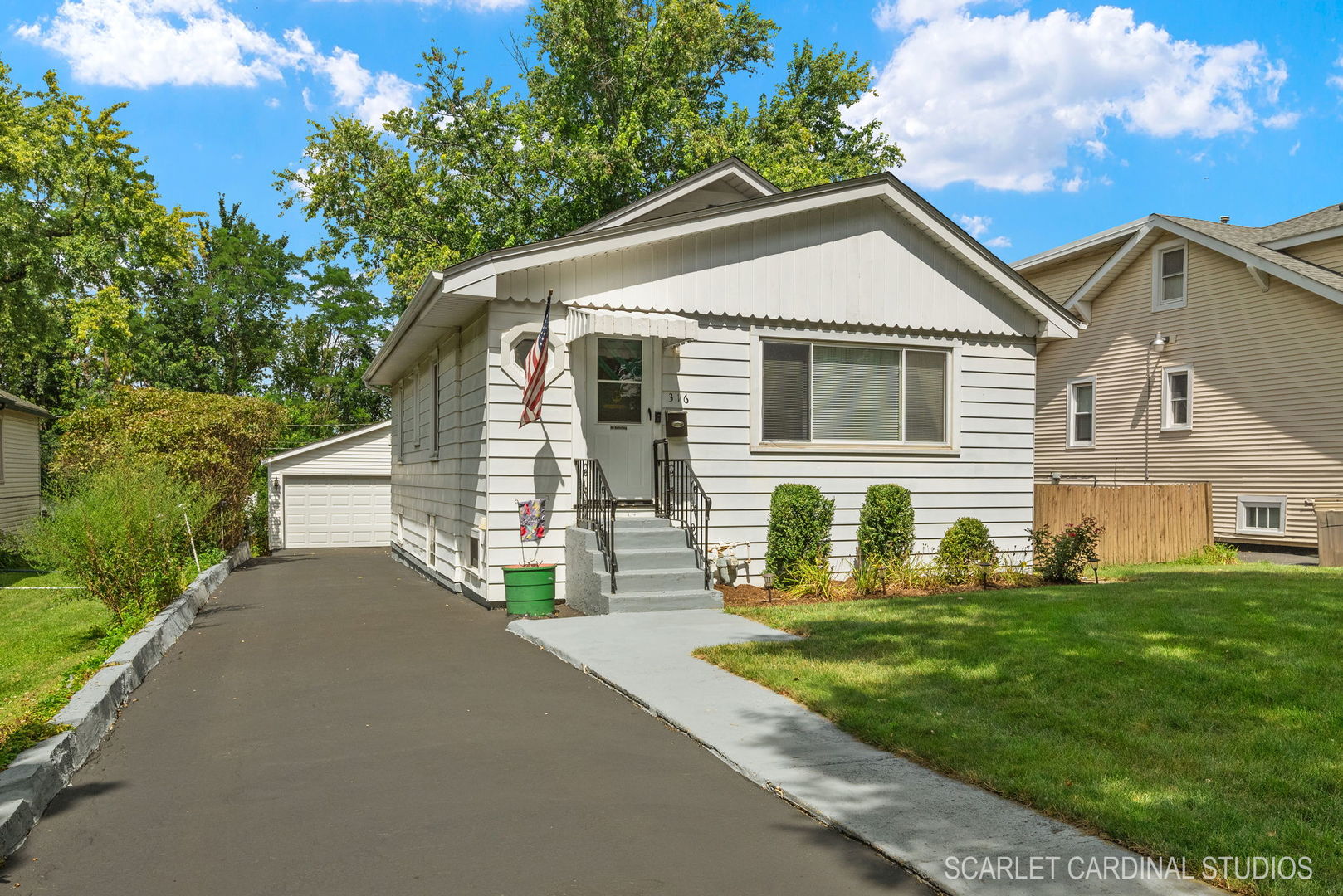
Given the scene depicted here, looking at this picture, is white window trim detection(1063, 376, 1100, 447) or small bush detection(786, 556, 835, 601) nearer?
small bush detection(786, 556, 835, 601)

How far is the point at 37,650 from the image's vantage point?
9812 mm

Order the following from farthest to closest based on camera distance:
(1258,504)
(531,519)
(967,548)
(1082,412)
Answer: (1082,412) → (1258,504) → (967,548) → (531,519)

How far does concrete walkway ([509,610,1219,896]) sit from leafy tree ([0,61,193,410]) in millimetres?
18882

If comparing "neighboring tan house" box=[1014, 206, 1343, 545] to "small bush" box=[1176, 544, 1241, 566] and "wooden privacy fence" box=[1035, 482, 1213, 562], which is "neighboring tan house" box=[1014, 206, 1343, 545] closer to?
"small bush" box=[1176, 544, 1241, 566]

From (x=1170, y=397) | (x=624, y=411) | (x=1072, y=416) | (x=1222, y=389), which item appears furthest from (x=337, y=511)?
(x=1222, y=389)

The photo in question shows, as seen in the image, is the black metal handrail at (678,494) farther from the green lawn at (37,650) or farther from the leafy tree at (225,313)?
the leafy tree at (225,313)

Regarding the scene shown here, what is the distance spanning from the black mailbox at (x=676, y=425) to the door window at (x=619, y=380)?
1.22 ft

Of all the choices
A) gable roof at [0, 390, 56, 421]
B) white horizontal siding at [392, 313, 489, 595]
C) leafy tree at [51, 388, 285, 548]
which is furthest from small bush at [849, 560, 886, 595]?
gable roof at [0, 390, 56, 421]

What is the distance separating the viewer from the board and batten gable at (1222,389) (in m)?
18.6

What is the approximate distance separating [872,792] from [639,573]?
18.9ft

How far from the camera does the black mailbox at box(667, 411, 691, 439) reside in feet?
37.2

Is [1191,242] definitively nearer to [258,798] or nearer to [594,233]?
[594,233]

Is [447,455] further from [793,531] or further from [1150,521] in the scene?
[1150,521]

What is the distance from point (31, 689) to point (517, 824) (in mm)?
5493
